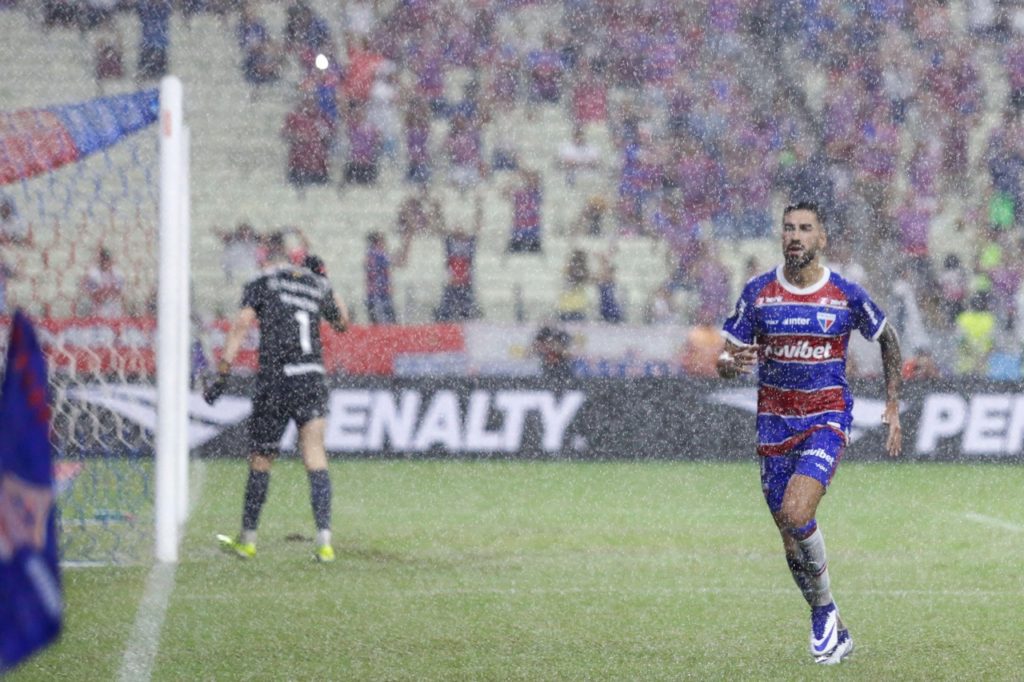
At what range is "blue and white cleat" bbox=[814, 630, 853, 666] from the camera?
768 centimetres

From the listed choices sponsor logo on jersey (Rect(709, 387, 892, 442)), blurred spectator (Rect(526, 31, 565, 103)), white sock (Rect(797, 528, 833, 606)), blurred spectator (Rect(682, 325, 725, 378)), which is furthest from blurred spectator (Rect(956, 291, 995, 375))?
white sock (Rect(797, 528, 833, 606))

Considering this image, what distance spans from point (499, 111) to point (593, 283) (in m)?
3.56

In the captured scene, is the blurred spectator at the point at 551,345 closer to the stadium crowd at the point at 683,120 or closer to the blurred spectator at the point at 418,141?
the stadium crowd at the point at 683,120

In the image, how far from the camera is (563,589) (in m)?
9.95

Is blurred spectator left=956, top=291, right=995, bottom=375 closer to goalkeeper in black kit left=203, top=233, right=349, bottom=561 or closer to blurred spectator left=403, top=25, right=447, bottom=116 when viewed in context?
blurred spectator left=403, top=25, right=447, bottom=116

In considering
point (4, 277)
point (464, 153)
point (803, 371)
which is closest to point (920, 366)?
point (464, 153)

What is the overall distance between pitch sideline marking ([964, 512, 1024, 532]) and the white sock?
592 centimetres

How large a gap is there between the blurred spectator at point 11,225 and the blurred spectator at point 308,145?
8562mm

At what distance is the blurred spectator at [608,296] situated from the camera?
69.1 ft

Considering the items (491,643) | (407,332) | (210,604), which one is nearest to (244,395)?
(407,332)

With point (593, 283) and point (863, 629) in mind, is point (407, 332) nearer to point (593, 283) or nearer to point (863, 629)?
point (593, 283)

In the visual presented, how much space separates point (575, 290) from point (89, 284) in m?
7.89

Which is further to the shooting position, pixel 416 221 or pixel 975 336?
pixel 416 221

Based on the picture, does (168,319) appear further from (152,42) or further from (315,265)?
(152,42)
